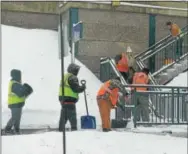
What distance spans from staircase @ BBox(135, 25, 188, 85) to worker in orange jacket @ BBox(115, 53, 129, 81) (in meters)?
1.12

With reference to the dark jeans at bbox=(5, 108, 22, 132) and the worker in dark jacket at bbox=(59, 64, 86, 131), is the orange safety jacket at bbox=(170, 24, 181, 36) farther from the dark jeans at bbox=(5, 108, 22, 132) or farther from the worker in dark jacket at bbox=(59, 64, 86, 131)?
the dark jeans at bbox=(5, 108, 22, 132)

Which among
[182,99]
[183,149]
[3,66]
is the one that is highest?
[3,66]

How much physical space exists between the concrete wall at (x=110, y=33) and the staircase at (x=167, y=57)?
0.40 metres

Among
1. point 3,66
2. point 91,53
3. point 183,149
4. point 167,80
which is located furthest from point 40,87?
point 183,149

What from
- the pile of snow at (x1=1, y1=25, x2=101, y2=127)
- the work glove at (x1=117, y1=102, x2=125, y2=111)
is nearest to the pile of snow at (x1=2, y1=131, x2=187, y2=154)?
the work glove at (x1=117, y1=102, x2=125, y2=111)

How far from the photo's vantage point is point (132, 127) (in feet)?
43.5

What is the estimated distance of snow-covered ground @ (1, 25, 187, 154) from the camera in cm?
943

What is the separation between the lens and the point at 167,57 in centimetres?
1945

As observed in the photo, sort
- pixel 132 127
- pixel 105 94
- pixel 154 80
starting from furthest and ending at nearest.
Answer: pixel 154 80 → pixel 132 127 → pixel 105 94

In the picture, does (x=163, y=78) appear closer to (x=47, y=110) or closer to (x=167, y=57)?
(x=167, y=57)

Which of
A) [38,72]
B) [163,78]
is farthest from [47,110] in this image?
[163,78]

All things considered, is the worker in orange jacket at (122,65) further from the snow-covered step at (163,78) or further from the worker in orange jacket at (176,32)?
the worker in orange jacket at (176,32)

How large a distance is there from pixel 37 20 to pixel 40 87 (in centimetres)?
436

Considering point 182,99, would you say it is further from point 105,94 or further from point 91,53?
point 91,53
